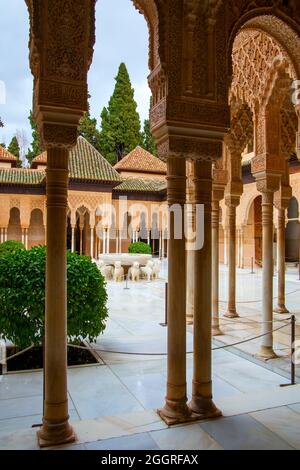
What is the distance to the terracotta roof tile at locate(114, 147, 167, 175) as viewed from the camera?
3184cm

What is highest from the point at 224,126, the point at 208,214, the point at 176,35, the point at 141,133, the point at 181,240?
the point at 141,133

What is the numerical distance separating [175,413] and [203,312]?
0.90m

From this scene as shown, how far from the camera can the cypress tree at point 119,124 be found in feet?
124

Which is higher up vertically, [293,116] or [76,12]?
[293,116]

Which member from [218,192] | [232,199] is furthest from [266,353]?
[232,199]

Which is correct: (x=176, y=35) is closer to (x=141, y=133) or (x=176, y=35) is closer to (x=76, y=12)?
(x=76, y=12)

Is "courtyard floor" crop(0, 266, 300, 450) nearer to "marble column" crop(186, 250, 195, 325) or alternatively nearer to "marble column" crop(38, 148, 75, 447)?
"marble column" crop(38, 148, 75, 447)

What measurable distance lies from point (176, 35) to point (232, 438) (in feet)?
11.3

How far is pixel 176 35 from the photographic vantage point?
326 cm

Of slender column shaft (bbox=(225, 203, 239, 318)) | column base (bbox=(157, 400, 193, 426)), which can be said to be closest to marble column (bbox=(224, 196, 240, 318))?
slender column shaft (bbox=(225, 203, 239, 318))
